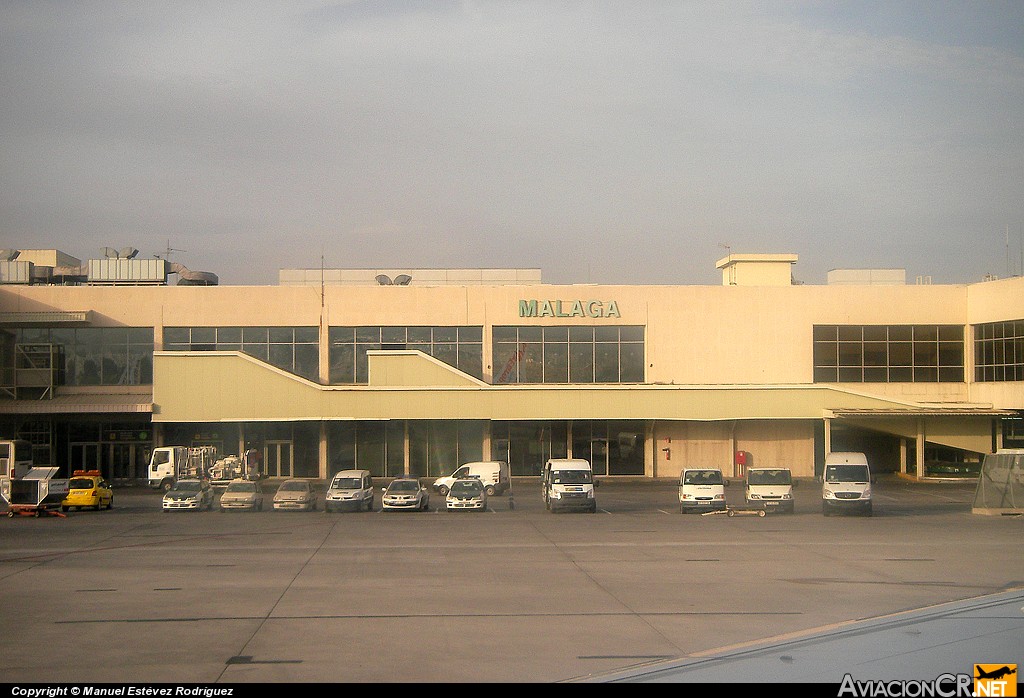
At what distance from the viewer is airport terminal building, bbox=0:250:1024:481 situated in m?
59.0

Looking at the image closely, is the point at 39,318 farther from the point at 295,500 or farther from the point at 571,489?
the point at 571,489

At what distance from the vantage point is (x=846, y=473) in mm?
38250

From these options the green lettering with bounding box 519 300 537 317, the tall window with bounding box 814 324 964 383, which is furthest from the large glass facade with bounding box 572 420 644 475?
the tall window with bounding box 814 324 964 383

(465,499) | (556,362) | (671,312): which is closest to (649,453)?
(556,362)

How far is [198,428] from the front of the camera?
193 feet

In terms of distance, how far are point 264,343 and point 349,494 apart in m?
21.4

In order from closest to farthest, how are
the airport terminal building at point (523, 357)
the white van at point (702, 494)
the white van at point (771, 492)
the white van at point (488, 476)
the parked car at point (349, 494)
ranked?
the white van at point (771, 492) < the white van at point (702, 494) < the parked car at point (349, 494) < the white van at point (488, 476) < the airport terminal building at point (523, 357)

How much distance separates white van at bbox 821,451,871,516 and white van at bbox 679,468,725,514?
409 centimetres

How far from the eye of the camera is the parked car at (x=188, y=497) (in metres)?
41.2

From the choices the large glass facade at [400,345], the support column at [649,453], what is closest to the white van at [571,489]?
the support column at [649,453]

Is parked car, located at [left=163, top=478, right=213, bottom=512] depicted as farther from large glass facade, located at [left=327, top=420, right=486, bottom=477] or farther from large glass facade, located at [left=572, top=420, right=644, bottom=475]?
large glass facade, located at [left=572, top=420, right=644, bottom=475]

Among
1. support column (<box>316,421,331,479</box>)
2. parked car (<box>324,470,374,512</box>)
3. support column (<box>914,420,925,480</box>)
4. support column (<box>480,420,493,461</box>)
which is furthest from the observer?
support column (<box>316,421,331,479</box>)

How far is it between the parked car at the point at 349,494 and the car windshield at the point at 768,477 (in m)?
16.4

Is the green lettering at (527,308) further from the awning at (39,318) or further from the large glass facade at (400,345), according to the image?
the awning at (39,318)
